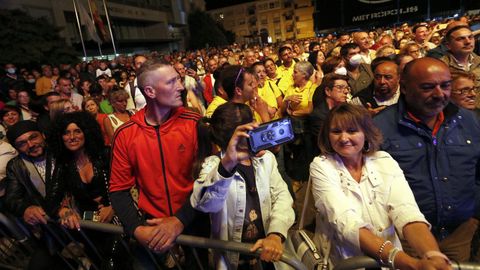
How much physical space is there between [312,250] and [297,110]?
2914 millimetres

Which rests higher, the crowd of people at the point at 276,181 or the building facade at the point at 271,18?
the building facade at the point at 271,18

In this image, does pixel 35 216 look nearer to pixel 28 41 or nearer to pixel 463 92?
pixel 463 92

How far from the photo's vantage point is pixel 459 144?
7.04 feet

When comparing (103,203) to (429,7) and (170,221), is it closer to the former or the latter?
(170,221)

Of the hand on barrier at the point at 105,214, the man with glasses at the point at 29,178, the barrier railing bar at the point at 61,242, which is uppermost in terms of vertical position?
the man with glasses at the point at 29,178

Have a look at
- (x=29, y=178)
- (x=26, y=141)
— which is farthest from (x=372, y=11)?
(x=29, y=178)

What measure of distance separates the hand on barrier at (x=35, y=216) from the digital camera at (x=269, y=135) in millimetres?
2002

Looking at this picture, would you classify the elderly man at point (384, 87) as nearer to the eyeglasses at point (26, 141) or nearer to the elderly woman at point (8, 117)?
the eyeglasses at point (26, 141)

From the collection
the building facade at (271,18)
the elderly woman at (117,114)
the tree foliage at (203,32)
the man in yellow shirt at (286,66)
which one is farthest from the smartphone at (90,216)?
the building facade at (271,18)

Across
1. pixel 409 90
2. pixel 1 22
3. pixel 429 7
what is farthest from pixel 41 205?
pixel 429 7

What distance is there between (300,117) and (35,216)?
3278 mm

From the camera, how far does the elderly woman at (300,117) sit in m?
4.35

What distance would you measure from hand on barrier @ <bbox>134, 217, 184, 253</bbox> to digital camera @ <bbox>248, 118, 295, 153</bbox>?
77 centimetres

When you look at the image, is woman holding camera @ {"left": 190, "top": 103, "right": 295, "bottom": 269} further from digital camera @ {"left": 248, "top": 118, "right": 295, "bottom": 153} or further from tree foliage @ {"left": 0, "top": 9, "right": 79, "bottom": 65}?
tree foliage @ {"left": 0, "top": 9, "right": 79, "bottom": 65}
